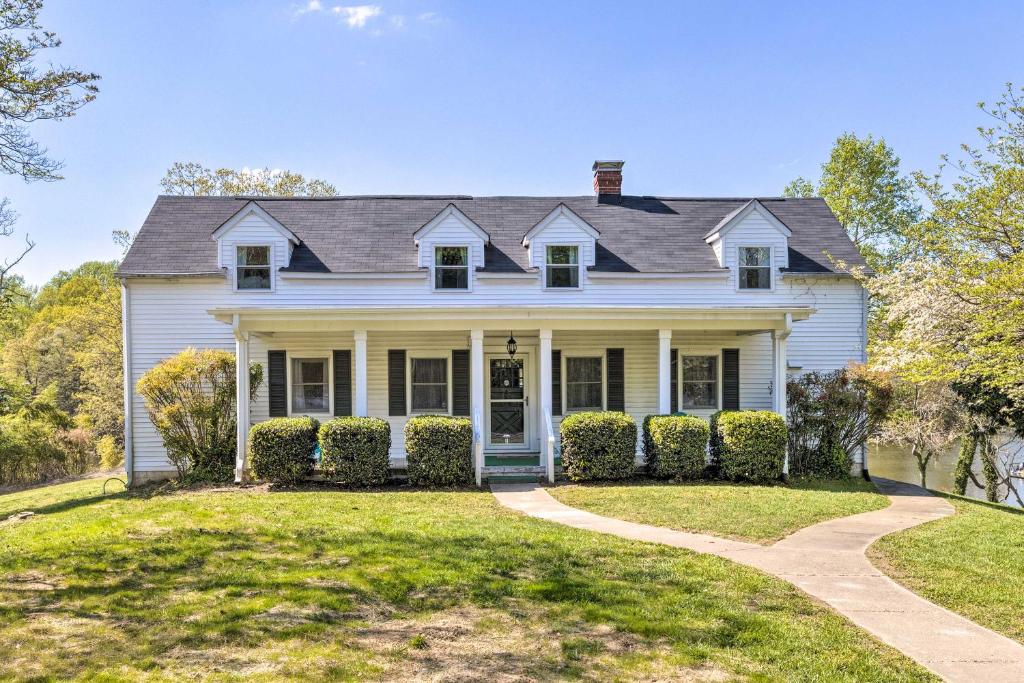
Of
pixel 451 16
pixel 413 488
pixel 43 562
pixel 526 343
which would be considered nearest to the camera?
pixel 43 562

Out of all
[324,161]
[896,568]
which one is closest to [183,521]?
[896,568]

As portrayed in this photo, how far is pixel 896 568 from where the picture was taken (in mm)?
6359

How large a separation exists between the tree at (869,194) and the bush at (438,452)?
19.6 m

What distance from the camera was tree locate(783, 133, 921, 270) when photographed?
79.0 feet

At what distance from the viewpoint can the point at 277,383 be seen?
45.5ft

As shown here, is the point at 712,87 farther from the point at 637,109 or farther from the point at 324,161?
the point at 324,161

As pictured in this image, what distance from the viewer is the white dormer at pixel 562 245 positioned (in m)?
14.5

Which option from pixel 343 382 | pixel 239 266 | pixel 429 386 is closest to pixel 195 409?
pixel 343 382

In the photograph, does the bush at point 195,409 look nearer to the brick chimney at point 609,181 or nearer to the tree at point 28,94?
the tree at point 28,94

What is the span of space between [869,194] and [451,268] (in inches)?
732

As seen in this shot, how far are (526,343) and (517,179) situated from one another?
892 cm

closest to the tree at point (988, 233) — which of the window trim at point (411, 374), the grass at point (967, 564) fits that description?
the grass at point (967, 564)

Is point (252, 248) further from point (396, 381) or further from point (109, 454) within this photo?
point (109, 454)

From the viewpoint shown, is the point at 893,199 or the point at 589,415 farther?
the point at 893,199
